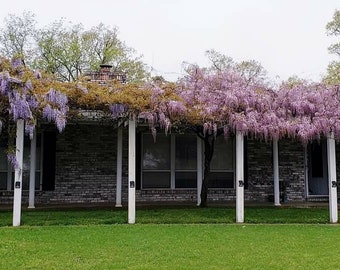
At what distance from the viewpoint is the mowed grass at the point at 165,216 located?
→ 421 inches

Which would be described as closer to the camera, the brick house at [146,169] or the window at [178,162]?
the brick house at [146,169]

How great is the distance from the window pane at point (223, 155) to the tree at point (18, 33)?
23.9 m

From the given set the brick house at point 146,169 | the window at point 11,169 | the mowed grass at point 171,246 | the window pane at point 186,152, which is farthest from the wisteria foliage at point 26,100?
the window pane at point 186,152

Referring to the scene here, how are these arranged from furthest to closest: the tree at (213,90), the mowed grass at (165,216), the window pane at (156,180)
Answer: the window pane at (156,180) → the tree at (213,90) → the mowed grass at (165,216)

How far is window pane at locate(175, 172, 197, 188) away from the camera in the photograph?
15.7 m

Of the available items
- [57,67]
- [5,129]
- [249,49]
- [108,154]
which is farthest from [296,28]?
[5,129]

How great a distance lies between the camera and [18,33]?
36.7 metres

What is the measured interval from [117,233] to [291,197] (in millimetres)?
8939

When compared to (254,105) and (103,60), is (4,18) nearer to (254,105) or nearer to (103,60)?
(103,60)

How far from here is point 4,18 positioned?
36.9 m

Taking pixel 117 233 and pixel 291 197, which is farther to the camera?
pixel 291 197

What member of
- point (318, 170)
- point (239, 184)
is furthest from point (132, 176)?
point (318, 170)

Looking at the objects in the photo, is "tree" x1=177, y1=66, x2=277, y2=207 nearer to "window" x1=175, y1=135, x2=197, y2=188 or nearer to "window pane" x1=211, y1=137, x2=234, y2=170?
"window" x1=175, y1=135, x2=197, y2=188

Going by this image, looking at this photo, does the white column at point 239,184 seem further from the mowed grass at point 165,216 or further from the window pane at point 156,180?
the window pane at point 156,180
